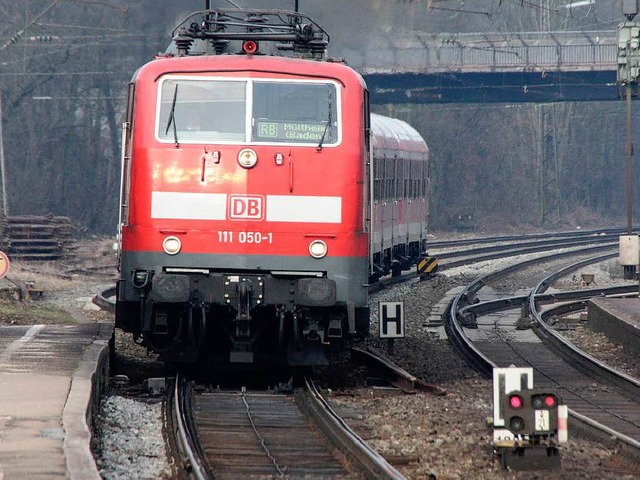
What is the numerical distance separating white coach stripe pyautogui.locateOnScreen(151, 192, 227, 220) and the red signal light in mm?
4195

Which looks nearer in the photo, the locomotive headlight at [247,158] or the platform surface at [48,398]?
the platform surface at [48,398]

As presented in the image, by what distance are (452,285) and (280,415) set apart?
17.5 metres

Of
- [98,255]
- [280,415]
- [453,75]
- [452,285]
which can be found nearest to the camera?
[280,415]

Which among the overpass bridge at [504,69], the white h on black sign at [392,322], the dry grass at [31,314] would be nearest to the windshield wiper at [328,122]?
the white h on black sign at [392,322]

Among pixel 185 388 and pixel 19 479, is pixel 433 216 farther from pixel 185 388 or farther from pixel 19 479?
pixel 19 479

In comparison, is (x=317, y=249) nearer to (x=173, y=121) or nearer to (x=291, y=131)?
(x=291, y=131)

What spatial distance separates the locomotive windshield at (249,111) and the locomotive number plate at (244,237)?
0.94m

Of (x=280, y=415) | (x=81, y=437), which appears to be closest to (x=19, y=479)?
(x=81, y=437)

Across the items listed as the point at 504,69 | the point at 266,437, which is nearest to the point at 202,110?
the point at 266,437

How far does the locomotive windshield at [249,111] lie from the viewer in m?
12.3

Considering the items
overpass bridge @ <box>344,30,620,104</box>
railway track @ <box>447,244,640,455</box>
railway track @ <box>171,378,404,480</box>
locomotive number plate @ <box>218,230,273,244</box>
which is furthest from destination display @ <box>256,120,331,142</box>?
overpass bridge @ <box>344,30,620,104</box>

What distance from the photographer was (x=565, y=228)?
60719 millimetres

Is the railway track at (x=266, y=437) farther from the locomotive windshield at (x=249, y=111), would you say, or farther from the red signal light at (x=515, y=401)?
the locomotive windshield at (x=249, y=111)

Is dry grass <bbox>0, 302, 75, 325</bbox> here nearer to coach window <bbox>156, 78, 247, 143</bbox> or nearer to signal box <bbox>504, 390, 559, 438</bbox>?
coach window <bbox>156, 78, 247, 143</bbox>
